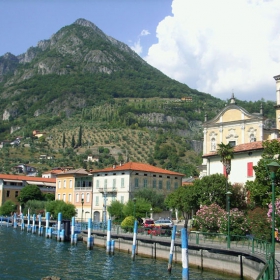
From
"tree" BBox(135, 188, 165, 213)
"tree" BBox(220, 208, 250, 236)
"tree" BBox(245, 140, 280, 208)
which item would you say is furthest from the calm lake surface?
"tree" BBox(135, 188, 165, 213)

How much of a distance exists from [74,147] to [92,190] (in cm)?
9576

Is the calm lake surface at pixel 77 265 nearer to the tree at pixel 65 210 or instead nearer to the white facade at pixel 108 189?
the tree at pixel 65 210

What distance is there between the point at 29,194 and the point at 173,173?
124 ft

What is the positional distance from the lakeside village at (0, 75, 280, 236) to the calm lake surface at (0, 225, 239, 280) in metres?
13.1

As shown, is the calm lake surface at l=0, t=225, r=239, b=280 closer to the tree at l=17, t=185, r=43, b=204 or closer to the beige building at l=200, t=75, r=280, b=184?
the beige building at l=200, t=75, r=280, b=184

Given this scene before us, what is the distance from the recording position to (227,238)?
34500 millimetres

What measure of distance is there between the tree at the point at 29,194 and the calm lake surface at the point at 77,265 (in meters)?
51.4

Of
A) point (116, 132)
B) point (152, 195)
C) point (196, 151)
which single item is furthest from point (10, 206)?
point (196, 151)

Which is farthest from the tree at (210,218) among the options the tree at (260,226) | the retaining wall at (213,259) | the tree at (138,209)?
the tree at (138,209)

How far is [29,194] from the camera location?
102750 millimetres

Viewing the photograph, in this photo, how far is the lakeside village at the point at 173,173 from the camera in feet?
168

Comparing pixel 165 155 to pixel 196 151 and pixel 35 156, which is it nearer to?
pixel 196 151

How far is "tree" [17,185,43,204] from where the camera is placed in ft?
338

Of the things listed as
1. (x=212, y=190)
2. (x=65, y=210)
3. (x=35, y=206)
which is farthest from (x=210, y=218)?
(x=35, y=206)
